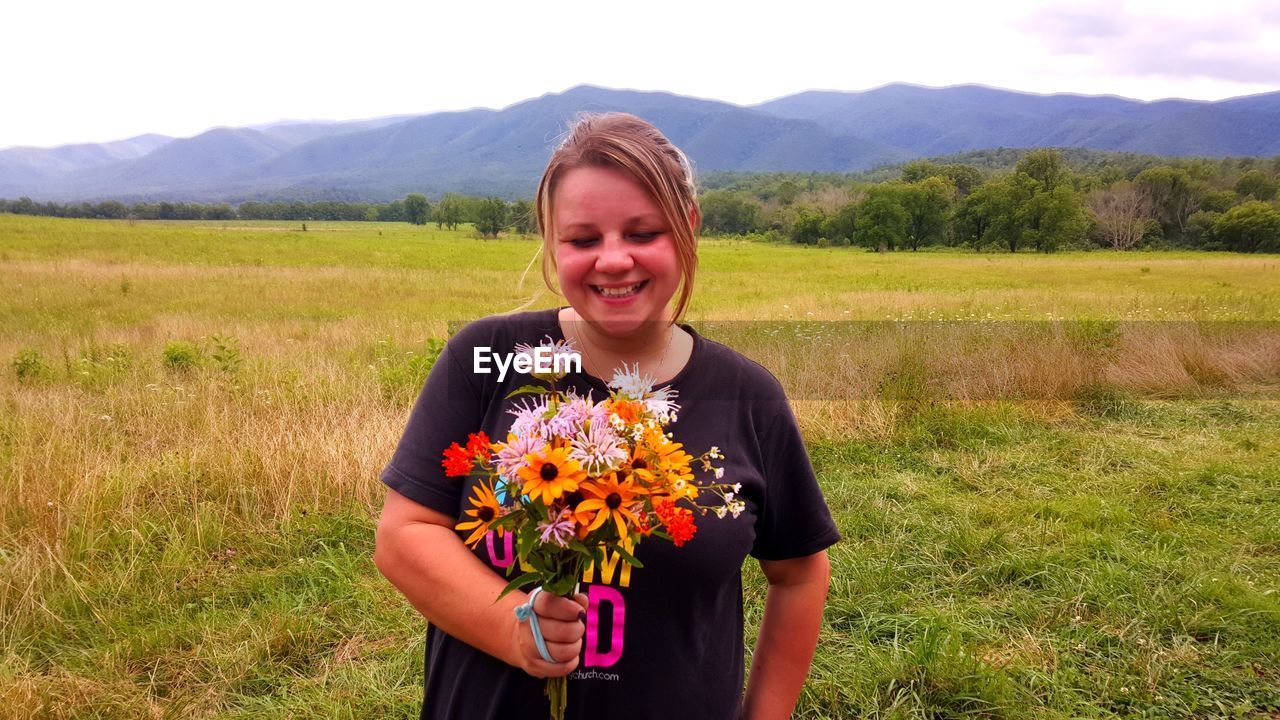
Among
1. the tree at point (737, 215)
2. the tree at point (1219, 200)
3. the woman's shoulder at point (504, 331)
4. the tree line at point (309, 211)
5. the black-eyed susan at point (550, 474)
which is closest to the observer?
the black-eyed susan at point (550, 474)

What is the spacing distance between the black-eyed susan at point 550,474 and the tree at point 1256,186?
73.1 metres

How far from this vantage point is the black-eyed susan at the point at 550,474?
2.44 ft

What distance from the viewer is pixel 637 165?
3.52 feet

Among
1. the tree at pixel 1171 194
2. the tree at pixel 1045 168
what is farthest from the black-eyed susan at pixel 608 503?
the tree at pixel 1171 194

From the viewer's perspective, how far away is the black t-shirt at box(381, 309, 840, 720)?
3.66 feet

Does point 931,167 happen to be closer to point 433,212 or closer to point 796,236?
point 796,236

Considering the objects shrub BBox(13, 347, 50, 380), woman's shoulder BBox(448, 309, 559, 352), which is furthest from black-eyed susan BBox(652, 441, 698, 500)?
shrub BBox(13, 347, 50, 380)

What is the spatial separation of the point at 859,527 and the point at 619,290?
11.9 ft

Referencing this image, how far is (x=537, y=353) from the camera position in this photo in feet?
3.56

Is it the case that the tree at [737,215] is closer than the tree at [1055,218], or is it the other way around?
the tree at [1055,218]

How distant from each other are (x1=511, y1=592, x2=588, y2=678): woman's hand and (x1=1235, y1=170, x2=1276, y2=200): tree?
73.1m

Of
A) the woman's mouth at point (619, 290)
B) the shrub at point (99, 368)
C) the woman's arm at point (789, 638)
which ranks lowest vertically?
the shrub at point (99, 368)

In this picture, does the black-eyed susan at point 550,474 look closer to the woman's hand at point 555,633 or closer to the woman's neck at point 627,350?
the woman's hand at point 555,633

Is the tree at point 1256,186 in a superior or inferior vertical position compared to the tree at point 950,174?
inferior
